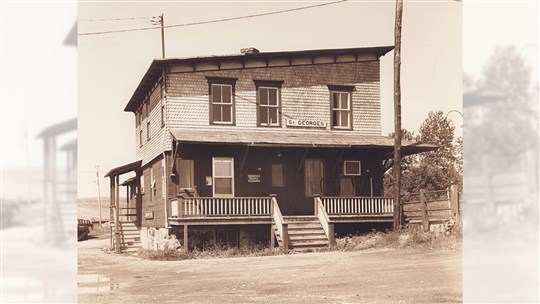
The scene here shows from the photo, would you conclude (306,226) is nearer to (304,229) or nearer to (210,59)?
(304,229)

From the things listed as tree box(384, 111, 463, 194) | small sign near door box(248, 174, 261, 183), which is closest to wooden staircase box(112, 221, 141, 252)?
small sign near door box(248, 174, 261, 183)

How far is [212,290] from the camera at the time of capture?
11812 mm

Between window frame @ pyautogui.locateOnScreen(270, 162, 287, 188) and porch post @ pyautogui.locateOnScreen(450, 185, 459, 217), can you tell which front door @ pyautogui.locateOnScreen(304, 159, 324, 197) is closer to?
window frame @ pyautogui.locateOnScreen(270, 162, 287, 188)

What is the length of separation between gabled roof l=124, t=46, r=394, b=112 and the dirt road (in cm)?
233

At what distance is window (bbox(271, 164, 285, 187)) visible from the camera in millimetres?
13195

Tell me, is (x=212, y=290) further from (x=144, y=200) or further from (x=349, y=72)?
(x=349, y=72)

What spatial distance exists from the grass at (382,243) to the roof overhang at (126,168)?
1.41 meters

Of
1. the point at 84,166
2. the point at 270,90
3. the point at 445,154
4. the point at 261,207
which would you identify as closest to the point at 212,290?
the point at 261,207

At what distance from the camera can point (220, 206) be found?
1307cm

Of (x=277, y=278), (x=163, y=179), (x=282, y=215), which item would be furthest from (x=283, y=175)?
(x=163, y=179)

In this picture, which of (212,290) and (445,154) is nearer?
(212,290)

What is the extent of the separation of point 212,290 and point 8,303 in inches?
→ 115

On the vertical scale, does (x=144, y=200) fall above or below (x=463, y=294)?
above

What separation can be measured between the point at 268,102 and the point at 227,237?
2386 millimetres
